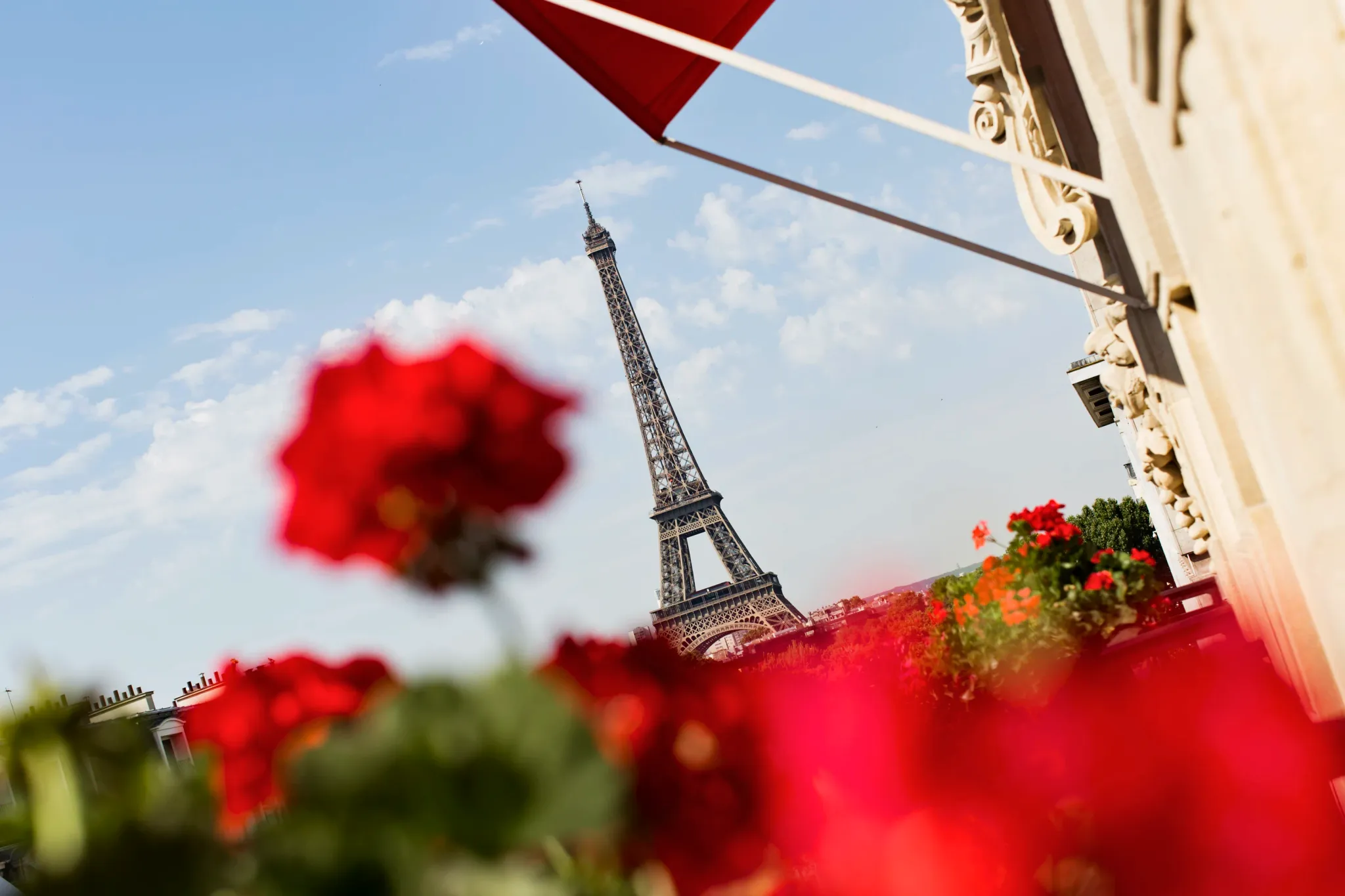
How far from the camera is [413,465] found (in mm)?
725

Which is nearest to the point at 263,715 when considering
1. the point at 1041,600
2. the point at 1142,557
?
the point at 1041,600

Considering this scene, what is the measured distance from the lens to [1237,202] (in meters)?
2.19

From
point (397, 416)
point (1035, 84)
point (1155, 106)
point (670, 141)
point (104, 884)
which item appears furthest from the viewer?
point (1035, 84)

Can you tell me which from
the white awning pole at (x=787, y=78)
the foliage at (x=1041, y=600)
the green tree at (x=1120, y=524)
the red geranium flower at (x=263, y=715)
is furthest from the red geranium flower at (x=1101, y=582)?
the green tree at (x=1120, y=524)

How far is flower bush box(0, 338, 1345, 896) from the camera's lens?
56 cm

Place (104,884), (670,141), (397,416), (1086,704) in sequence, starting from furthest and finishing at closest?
1. (670,141)
2. (1086,704)
3. (397,416)
4. (104,884)

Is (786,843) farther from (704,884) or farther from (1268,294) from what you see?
(1268,294)

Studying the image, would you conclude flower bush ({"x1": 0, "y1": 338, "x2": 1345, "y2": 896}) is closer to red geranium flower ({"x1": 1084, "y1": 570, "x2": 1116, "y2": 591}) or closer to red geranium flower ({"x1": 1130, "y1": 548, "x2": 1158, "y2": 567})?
red geranium flower ({"x1": 1084, "y1": 570, "x2": 1116, "y2": 591})

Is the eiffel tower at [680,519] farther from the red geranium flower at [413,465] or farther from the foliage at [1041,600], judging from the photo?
the red geranium flower at [413,465]

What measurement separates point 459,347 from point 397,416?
0.25ft

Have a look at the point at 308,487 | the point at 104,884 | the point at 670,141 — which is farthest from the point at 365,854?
the point at 670,141

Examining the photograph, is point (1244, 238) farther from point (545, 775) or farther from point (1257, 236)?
point (545, 775)

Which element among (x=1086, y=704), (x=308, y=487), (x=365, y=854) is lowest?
(x=1086, y=704)

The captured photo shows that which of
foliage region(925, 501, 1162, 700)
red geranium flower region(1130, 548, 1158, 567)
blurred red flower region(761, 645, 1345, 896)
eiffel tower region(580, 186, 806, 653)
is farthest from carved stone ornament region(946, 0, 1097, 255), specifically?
eiffel tower region(580, 186, 806, 653)
